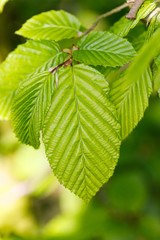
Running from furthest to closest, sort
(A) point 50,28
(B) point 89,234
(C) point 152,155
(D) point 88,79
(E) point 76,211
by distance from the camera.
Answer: (C) point 152,155 < (E) point 76,211 < (B) point 89,234 < (A) point 50,28 < (D) point 88,79

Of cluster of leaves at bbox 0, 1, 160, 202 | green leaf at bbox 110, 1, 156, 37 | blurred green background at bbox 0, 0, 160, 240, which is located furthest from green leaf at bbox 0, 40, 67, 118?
blurred green background at bbox 0, 0, 160, 240

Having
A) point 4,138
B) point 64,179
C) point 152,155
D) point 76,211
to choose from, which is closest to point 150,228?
point 76,211

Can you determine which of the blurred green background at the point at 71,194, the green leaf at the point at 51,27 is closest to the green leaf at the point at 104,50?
the green leaf at the point at 51,27

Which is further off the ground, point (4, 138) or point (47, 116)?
point (47, 116)

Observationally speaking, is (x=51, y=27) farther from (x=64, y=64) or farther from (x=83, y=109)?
(x=83, y=109)

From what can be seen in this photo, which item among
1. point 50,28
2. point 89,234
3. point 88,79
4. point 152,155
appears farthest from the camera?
point 152,155

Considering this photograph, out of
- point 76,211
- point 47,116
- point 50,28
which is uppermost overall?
point 50,28

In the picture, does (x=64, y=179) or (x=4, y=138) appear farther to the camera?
(x=4, y=138)

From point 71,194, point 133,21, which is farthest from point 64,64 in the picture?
point 71,194

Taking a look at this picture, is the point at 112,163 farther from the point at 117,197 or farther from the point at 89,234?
the point at 117,197
